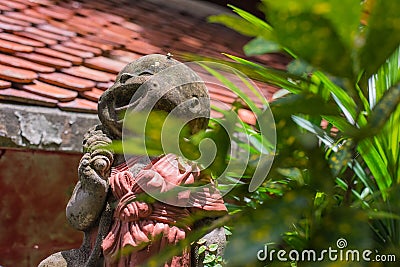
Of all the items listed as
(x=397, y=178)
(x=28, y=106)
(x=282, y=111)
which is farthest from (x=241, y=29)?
(x=28, y=106)

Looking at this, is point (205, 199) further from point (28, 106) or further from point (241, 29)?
point (28, 106)

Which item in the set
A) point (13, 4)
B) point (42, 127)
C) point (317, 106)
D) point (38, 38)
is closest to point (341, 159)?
point (317, 106)

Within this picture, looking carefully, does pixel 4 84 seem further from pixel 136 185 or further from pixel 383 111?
pixel 383 111

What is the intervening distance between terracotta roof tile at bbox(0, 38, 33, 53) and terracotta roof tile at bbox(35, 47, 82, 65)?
0.17ft

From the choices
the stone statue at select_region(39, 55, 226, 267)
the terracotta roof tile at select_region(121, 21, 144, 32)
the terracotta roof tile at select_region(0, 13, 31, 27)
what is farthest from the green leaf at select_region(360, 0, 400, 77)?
the terracotta roof tile at select_region(121, 21, 144, 32)

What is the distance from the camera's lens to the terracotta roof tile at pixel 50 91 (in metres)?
2.44

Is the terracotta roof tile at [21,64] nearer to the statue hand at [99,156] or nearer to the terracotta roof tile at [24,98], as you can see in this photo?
the terracotta roof tile at [24,98]

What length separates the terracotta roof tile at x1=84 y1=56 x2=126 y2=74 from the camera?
2840 millimetres

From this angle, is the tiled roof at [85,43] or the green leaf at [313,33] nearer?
the green leaf at [313,33]

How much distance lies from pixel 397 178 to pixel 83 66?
189cm

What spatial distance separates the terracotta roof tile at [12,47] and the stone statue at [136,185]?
1.27m

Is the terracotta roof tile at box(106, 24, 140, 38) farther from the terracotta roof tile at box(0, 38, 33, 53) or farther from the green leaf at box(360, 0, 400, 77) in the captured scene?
the green leaf at box(360, 0, 400, 77)

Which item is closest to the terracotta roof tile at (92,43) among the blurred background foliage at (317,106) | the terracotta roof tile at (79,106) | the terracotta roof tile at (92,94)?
the terracotta roof tile at (92,94)

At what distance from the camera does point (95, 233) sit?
155 centimetres
